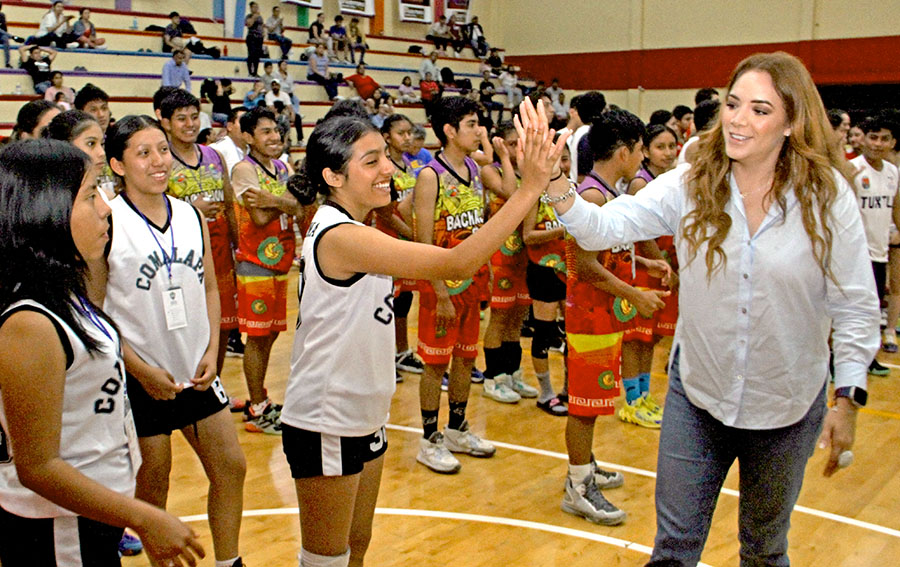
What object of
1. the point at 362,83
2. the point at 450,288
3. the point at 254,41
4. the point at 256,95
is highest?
the point at 254,41

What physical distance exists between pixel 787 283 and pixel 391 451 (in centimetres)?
317

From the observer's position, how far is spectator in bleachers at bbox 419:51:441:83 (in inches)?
790

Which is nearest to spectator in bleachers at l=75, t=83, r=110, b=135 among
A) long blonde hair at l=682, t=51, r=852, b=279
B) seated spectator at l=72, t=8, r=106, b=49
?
long blonde hair at l=682, t=51, r=852, b=279

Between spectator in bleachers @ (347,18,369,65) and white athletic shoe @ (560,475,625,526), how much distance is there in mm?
16208

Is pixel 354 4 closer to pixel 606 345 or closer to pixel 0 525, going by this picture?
pixel 606 345

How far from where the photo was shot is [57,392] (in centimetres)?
184

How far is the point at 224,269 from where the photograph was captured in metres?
5.46

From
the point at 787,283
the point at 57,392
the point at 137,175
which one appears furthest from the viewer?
the point at 137,175

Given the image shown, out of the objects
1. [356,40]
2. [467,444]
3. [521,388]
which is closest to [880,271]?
[521,388]

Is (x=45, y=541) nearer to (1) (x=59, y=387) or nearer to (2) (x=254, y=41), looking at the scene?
(1) (x=59, y=387)

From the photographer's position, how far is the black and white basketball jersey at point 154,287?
302 cm

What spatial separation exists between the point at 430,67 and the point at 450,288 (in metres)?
16.2

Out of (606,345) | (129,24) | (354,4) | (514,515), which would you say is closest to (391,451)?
(514,515)

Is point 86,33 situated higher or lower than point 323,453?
higher
